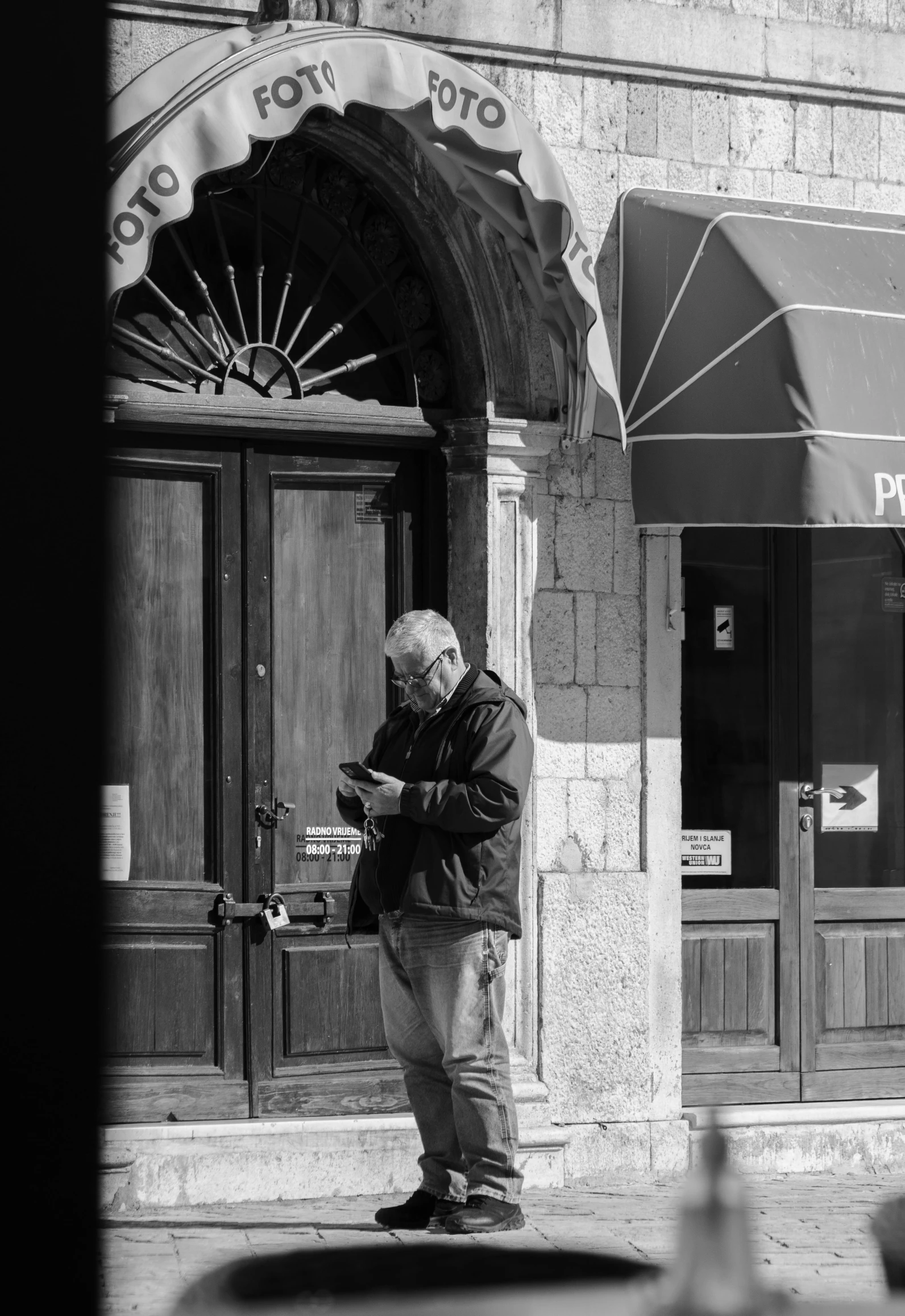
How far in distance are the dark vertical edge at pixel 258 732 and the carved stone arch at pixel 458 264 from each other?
3.07 feet

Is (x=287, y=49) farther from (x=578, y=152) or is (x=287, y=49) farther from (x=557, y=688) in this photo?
(x=557, y=688)

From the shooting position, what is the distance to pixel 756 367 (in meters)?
6.59

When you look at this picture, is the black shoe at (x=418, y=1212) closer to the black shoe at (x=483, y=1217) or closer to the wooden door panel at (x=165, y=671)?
the black shoe at (x=483, y=1217)

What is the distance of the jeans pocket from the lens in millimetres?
5406

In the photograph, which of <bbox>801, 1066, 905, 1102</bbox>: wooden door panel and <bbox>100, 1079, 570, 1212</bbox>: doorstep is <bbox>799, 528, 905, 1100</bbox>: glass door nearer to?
<bbox>801, 1066, 905, 1102</bbox>: wooden door panel

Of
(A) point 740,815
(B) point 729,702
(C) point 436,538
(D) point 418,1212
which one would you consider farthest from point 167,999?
(B) point 729,702

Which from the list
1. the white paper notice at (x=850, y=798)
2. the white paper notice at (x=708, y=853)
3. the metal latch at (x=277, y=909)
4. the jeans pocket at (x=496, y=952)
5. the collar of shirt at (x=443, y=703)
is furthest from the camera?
the white paper notice at (x=850, y=798)

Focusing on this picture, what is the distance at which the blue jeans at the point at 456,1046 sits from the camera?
17.7ft

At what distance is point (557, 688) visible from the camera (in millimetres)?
6926

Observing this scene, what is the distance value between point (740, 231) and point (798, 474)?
43.2 inches

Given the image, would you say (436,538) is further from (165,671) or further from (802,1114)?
(802,1114)

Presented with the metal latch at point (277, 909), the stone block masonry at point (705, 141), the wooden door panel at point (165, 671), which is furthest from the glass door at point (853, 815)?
the wooden door panel at point (165, 671)

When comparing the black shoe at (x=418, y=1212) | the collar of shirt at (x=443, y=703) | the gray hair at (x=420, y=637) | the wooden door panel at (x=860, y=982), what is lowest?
the black shoe at (x=418, y=1212)

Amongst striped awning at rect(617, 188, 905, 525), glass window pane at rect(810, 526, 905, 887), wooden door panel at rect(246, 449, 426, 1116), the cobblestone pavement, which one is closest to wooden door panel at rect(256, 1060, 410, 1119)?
wooden door panel at rect(246, 449, 426, 1116)
